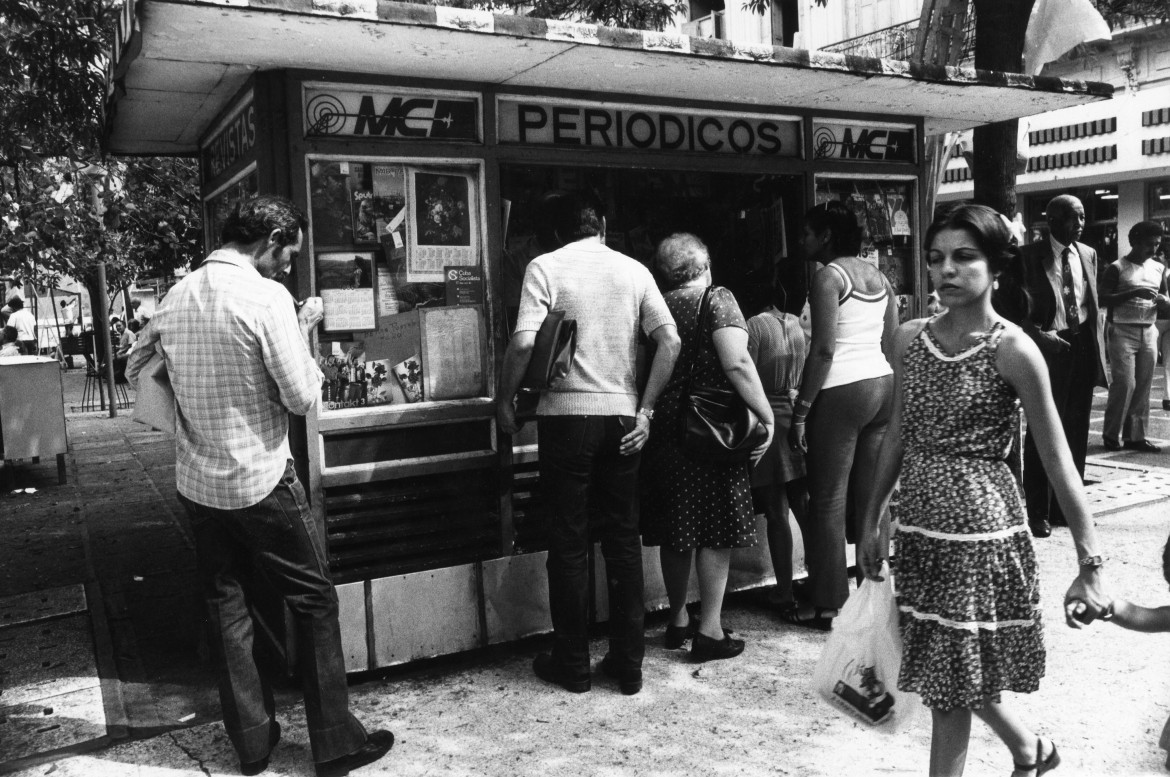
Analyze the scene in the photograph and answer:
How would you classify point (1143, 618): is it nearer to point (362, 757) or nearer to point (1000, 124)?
point (362, 757)

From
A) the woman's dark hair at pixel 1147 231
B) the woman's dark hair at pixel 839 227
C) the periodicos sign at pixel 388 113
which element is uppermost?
the periodicos sign at pixel 388 113

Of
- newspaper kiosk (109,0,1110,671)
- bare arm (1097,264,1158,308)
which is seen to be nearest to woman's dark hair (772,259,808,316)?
newspaper kiosk (109,0,1110,671)

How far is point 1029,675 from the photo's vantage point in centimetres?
278

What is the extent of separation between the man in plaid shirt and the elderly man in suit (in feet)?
14.8

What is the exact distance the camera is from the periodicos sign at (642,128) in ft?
15.8

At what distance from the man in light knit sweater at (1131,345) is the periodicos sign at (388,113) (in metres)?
7.00

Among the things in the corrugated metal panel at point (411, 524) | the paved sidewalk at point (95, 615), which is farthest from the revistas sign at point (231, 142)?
the paved sidewalk at point (95, 615)

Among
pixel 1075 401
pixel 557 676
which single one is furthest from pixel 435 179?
pixel 1075 401

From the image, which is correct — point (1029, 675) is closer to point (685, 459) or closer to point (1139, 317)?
point (685, 459)

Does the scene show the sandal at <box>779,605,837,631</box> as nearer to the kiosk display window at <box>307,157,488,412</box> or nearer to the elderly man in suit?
the kiosk display window at <box>307,157,488,412</box>

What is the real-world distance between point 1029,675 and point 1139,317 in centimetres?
780

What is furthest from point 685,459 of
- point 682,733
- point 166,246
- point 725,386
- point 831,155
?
point 166,246

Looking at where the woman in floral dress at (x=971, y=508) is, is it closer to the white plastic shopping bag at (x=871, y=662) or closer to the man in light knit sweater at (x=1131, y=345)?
the white plastic shopping bag at (x=871, y=662)

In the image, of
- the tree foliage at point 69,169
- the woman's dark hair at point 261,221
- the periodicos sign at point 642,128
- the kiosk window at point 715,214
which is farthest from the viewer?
the tree foliage at point 69,169
